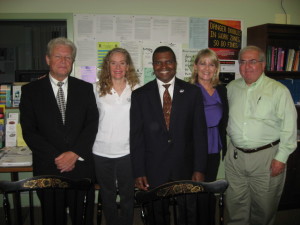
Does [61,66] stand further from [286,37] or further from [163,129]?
[286,37]

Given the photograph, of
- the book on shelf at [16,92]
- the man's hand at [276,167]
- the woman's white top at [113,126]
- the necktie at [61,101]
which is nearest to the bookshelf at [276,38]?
the man's hand at [276,167]

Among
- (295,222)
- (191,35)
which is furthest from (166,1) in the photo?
(295,222)

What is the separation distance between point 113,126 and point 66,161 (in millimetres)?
→ 439

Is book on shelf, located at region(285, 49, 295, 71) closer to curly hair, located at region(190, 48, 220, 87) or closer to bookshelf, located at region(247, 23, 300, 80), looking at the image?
bookshelf, located at region(247, 23, 300, 80)

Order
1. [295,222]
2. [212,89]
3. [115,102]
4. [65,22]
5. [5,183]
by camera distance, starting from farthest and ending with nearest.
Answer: [65,22]
[295,222]
[212,89]
[115,102]
[5,183]

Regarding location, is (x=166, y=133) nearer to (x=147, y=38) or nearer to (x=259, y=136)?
(x=259, y=136)

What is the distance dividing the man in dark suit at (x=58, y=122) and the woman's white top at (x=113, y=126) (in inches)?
4.2

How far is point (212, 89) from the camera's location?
2.12 metres

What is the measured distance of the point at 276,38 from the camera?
10.5ft

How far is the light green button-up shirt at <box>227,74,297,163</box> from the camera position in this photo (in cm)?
198

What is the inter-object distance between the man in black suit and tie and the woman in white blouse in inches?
7.0

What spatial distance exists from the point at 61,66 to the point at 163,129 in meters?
0.88

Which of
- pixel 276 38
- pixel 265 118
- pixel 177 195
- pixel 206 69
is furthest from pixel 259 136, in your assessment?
pixel 276 38

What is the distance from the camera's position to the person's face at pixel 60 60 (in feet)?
5.87
